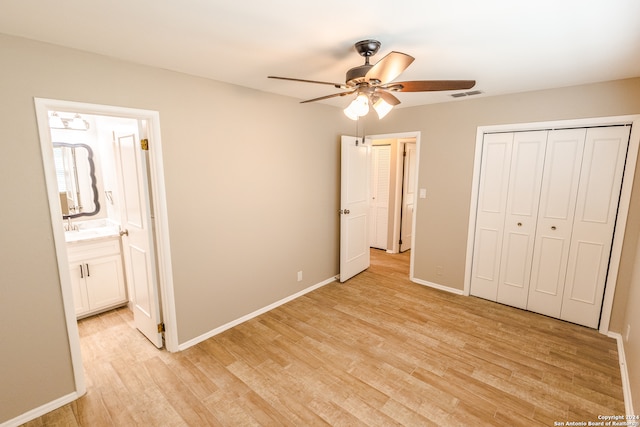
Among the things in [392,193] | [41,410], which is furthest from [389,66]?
[392,193]

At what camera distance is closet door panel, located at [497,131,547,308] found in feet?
10.3

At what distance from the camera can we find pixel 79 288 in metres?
3.04

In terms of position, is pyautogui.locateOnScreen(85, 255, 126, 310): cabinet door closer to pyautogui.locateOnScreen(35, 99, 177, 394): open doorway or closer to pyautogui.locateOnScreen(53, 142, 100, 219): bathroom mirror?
pyautogui.locateOnScreen(35, 99, 177, 394): open doorway

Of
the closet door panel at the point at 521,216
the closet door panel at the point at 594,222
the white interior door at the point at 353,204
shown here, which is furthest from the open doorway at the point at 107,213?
the closet door panel at the point at 594,222

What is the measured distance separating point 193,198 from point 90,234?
1.54m

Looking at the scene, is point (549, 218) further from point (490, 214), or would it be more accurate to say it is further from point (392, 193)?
point (392, 193)

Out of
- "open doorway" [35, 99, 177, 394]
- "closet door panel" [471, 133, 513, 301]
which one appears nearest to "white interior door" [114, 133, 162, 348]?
"open doorway" [35, 99, 177, 394]

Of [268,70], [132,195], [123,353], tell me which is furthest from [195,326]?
[268,70]

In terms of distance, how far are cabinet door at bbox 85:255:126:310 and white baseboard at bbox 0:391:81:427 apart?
4.21 ft

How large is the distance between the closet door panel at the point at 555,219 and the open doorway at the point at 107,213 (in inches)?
148

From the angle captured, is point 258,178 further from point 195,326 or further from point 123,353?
point 123,353

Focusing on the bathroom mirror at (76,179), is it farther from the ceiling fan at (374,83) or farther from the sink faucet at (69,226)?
the ceiling fan at (374,83)

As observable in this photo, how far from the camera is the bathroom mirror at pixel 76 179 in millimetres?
3242

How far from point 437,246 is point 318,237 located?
160cm
